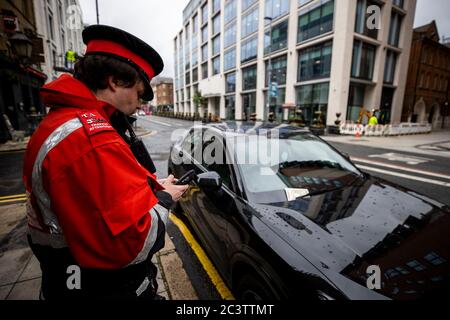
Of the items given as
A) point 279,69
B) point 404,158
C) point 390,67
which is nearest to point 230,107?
point 279,69

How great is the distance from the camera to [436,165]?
7.80 metres

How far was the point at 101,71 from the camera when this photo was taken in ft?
3.57

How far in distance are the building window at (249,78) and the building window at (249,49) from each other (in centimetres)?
128

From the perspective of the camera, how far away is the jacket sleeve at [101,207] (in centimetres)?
84

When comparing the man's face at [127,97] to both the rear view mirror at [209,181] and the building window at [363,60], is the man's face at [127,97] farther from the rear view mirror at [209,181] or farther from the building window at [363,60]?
the building window at [363,60]

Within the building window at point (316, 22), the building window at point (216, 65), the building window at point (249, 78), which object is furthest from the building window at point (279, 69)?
the building window at point (216, 65)

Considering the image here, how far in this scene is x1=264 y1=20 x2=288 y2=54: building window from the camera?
78.4 feet

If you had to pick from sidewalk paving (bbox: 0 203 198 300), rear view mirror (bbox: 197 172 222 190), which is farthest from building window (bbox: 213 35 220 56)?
rear view mirror (bbox: 197 172 222 190)

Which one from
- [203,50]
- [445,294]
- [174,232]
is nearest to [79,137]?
[445,294]

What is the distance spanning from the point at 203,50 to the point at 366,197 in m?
48.9

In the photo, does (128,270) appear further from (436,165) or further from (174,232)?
(436,165)

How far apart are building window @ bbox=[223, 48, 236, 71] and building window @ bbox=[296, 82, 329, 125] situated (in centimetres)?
1468

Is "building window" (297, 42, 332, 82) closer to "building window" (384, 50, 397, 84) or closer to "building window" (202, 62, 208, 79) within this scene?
"building window" (384, 50, 397, 84)

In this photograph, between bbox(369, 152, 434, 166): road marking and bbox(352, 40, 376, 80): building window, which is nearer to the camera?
bbox(369, 152, 434, 166): road marking
